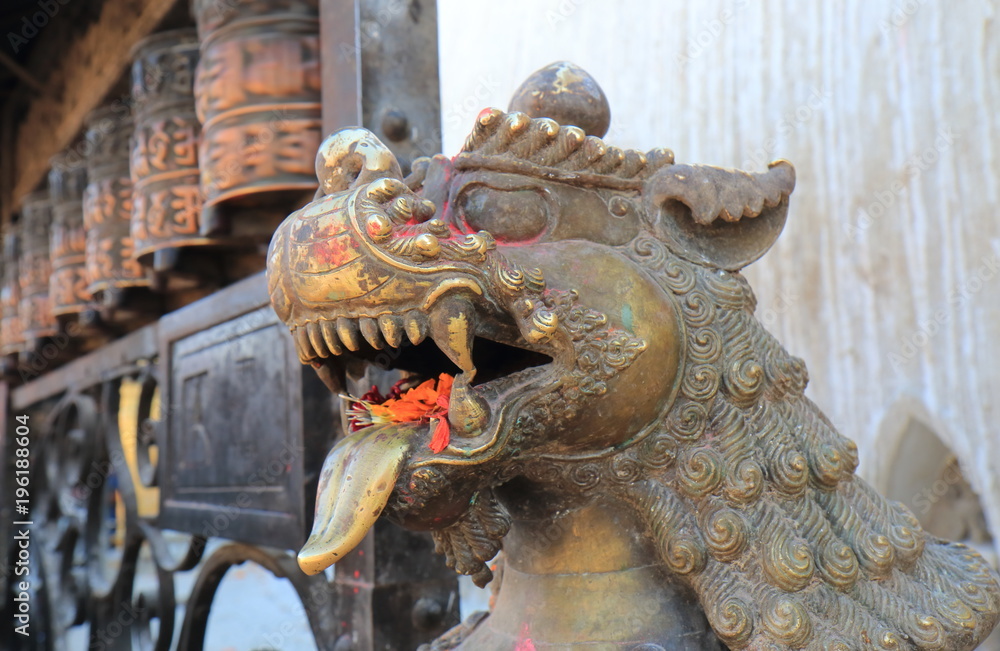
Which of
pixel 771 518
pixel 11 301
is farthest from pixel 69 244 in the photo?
pixel 771 518

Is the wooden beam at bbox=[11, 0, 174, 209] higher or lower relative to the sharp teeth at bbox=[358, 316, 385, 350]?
higher

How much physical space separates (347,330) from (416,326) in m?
0.06

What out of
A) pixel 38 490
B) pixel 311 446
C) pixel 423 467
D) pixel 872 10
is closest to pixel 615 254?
pixel 423 467

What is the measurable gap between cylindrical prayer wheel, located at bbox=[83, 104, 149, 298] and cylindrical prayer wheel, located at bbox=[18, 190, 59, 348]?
985 millimetres

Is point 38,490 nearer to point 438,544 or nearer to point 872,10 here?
point 438,544

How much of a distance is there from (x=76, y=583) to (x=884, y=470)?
2.63 meters
